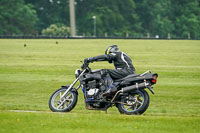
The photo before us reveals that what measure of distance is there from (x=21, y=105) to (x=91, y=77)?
3417mm

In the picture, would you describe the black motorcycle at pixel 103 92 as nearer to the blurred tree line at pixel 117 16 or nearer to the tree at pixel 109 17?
the blurred tree line at pixel 117 16

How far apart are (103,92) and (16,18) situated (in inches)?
3639

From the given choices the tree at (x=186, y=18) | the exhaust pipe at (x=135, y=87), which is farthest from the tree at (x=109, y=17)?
the exhaust pipe at (x=135, y=87)

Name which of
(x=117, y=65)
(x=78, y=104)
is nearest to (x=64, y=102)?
(x=117, y=65)

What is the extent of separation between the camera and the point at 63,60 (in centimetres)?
3419

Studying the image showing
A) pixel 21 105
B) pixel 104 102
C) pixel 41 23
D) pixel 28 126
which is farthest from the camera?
pixel 41 23

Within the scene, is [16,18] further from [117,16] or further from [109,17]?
[117,16]

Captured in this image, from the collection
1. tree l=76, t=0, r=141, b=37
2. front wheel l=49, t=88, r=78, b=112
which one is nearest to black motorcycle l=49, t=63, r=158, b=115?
front wheel l=49, t=88, r=78, b=112

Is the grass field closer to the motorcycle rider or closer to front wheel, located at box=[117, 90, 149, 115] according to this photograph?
front wheel, located at box=[117, 90, 149, 115]

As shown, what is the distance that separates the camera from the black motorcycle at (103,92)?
10812mm

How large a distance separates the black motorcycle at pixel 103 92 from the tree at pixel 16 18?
291 ft

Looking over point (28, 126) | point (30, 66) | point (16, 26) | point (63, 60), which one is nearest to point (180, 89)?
point (28, 126)

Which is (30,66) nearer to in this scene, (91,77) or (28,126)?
(91,77)

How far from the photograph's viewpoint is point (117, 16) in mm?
108812
